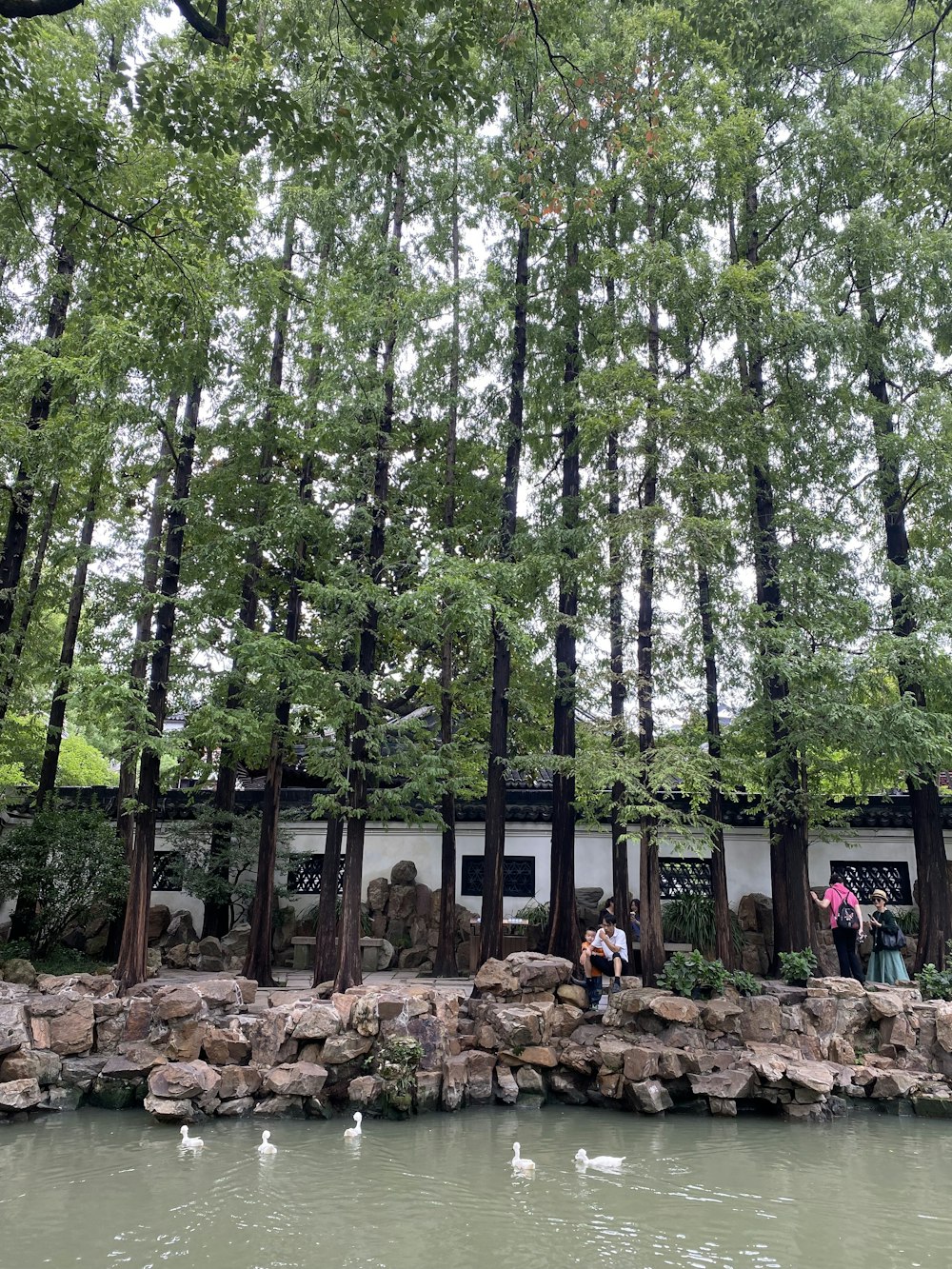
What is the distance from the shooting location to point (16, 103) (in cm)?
571

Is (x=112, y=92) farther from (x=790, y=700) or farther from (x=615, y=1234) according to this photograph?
(x=615, y=1234)

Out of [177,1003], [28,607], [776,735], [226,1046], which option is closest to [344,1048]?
[226,1046]

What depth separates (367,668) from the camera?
12.0 metres

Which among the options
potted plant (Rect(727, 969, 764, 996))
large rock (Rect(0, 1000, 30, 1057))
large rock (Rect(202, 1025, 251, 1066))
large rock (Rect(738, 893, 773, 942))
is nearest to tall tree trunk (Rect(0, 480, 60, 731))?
large rock (Rect(0, 1000, 30, 1057))

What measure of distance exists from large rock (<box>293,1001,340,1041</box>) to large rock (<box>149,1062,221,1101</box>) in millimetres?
944

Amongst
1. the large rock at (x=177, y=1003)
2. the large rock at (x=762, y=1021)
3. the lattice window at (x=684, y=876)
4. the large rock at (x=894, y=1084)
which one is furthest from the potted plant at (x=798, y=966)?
the large rock at (x=177, y=1003)

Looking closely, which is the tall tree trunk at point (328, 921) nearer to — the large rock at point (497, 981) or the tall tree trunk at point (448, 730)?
the tall tree trunk at point (448, 730)

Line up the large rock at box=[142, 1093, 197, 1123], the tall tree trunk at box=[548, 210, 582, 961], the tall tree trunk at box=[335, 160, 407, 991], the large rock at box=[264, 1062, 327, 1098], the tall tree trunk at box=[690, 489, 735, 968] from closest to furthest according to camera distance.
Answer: the large rock at box=[142, 1093, 197, 1123]
the large rock at box=[264, 1062, 327, 1098]
the tall tree trunk at box=[335, 160, 407, 991]
the tall tree trunk at box=[548, 210, 582, 961]
the tall tree trunk at box=[690, 489, 735, 968]

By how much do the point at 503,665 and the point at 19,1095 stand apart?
7.49m

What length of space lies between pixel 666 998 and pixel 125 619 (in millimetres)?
8590

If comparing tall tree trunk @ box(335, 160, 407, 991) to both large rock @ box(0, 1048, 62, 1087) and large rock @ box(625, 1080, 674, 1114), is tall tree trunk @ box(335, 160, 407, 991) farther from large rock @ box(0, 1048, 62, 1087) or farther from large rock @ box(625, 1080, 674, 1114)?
large rock @ box(625, 1080, 674, 1114)

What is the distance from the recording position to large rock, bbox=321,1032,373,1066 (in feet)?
31.0

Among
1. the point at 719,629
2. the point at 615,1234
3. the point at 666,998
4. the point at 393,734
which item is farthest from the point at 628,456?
the point at 615,1234

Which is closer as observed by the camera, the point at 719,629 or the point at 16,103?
the point at 16,103
